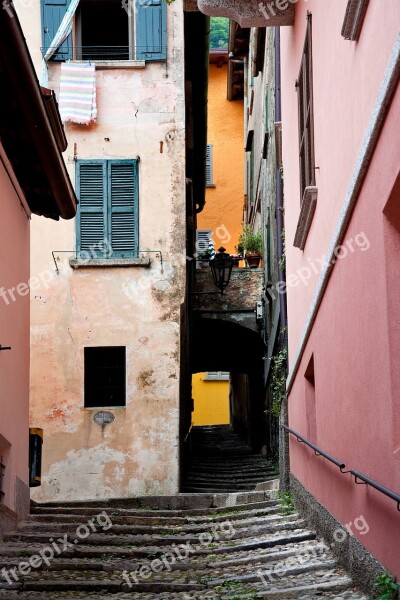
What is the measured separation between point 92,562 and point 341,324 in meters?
2.86

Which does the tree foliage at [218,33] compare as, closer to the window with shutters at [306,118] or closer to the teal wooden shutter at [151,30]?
the teal wooden shutter at [151,30]

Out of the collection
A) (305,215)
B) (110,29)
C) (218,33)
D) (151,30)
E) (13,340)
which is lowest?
(13,340)

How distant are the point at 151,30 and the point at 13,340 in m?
7.59

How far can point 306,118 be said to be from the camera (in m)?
9.19

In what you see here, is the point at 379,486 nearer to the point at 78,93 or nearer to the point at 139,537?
the point at 139,537

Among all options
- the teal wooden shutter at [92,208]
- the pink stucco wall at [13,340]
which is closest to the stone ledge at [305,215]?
the pink stucco wall at [13,340]

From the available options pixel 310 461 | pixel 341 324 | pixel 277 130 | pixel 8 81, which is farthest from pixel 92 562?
pixel 277 130

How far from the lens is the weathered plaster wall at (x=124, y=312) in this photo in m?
14.8

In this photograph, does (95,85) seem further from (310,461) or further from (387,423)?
(387,423)

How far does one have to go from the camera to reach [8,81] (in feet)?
28.3

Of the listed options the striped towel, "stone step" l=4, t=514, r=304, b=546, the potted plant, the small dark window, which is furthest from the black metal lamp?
"stone step" l=4, t=514, r=304, b=546

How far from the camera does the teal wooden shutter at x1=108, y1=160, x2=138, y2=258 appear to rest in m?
15.5

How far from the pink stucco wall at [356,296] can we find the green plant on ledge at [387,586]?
0.10 m

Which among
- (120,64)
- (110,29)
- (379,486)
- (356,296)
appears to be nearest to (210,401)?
(110,29)
